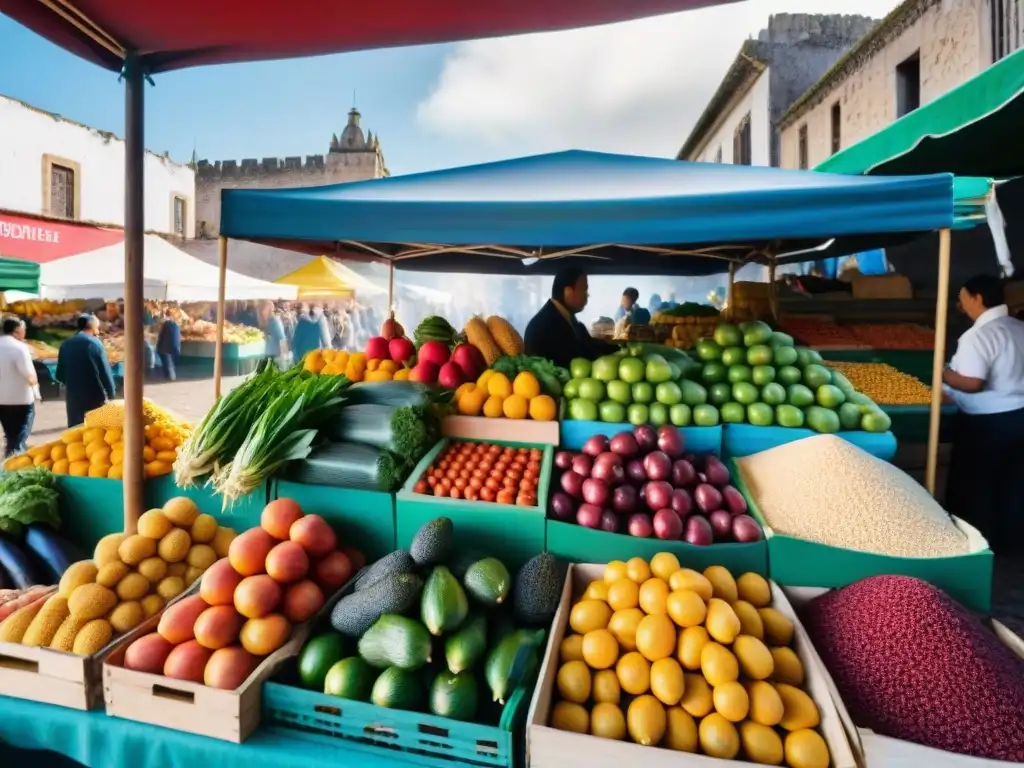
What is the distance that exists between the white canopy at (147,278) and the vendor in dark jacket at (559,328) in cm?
649

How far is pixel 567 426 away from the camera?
2986 millimetres

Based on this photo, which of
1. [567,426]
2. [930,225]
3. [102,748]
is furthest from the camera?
[567,426]

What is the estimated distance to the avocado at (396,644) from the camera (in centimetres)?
169

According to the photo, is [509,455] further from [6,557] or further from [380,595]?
[6,557]

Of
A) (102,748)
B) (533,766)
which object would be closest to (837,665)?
(533,766)

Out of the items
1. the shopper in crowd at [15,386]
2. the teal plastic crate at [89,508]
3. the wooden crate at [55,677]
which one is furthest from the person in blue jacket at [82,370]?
the wooden crate at [55,677]

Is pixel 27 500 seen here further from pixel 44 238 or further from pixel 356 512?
pixel 44 238

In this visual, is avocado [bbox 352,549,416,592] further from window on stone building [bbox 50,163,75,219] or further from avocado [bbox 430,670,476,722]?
window on stone building [bbox 50,163,75,219]

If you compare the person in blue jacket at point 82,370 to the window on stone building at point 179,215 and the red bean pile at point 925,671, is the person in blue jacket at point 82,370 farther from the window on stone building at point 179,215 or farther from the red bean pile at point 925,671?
the window on stone building at point 179,215

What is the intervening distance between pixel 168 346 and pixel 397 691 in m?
14.5

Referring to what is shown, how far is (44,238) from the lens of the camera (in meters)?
13.6

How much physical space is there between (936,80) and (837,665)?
32.9 ft

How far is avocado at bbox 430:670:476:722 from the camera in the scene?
1597 mm

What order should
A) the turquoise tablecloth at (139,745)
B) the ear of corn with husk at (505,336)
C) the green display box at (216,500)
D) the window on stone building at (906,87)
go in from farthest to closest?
the window on stone building at (906,87)
the ear of corn with husk at (505,336)
the green display box at (216,500)
the turquoise tablecloth at (139,745)
